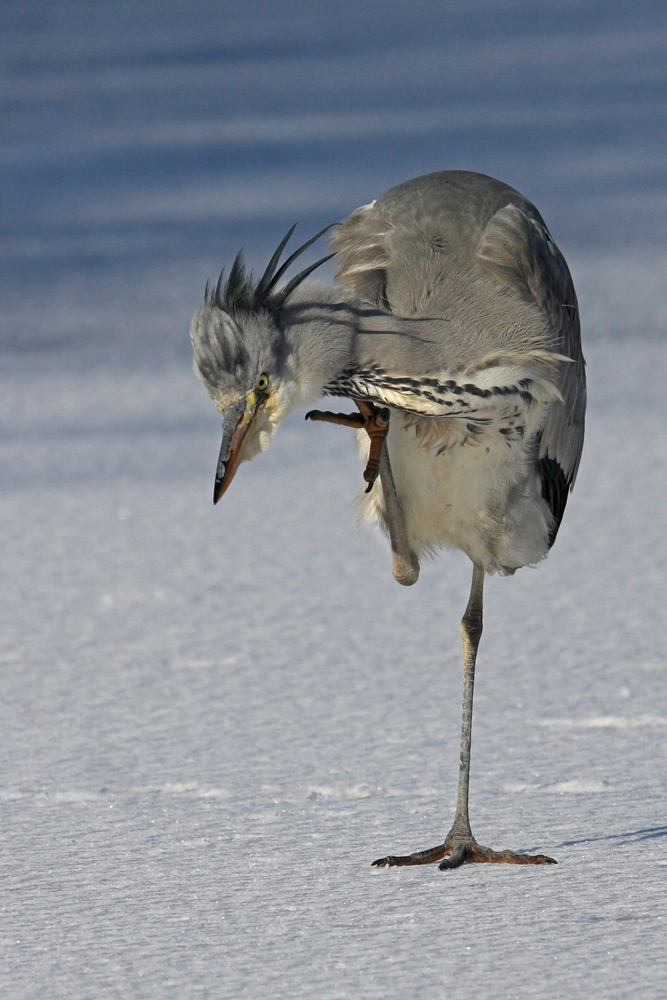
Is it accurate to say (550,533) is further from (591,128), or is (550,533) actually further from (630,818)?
(591,128)

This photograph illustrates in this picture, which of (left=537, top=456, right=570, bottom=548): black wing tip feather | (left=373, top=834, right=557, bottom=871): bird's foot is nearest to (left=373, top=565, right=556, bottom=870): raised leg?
(left=373, top=834, right=557, bottom=871): bird's foot

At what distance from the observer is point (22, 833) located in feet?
9.62

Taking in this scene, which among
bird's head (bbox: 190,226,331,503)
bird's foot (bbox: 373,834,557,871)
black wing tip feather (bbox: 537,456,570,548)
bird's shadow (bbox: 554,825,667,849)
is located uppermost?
bird's head (bbox: 190,226,331,503)

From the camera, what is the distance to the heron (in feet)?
8.67

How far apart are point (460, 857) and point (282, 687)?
96cm

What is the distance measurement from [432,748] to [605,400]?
9.92ft

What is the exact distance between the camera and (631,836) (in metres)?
2.87

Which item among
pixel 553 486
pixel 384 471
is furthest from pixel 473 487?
pixel 553 486

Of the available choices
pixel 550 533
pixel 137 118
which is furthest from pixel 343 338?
pixel 137 118

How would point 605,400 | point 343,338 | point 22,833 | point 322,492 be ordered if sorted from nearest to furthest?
point 343,338
point 22,833
point 322,492
point 605,400

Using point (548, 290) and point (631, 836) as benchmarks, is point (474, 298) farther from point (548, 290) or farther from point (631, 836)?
point (631, 836)

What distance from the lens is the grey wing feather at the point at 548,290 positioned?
3.05m

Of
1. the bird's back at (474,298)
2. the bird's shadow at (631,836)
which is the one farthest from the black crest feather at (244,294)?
the bird's shadow at (631,836)

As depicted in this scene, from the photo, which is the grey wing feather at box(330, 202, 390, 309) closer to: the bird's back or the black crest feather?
the bird's back
